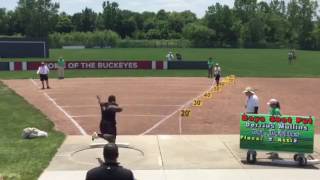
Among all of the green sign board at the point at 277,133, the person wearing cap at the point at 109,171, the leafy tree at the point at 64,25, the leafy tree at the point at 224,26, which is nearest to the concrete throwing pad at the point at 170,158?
the green sign board at the point at 277,133

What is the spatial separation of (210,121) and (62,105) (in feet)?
26.3

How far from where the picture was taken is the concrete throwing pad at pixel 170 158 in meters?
12.3

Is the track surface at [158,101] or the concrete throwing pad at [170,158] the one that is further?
the track surface at [158,101]

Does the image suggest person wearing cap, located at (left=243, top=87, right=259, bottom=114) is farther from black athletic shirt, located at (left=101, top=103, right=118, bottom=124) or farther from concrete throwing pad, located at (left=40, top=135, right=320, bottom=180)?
black athletic shirt, located at (left=101, top=103, right=118, bottom=124)

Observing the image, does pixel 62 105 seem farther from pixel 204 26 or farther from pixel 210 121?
pixel 204 26

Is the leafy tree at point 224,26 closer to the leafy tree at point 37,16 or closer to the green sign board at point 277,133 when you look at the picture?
the leafy tree at point 37,16

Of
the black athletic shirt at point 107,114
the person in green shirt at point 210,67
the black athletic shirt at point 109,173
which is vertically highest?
the black athletic shirt at point 109,173

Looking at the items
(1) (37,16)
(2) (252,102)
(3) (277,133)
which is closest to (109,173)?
(3) (277,133)

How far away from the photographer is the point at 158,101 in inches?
1056

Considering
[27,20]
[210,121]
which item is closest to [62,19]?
[27,20]

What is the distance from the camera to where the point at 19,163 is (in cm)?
1312

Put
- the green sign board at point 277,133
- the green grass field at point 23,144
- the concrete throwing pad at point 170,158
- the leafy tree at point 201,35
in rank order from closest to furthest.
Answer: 1. the concrete throwing pad at point 170,158
2. the green grass field at point 23,144
3. the green sign board at point 277,133
4. the leafy tree at point 201,35

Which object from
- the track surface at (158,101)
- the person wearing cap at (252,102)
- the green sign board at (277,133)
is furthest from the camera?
the track surface at (158,101)

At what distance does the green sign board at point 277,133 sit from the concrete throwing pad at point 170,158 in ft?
1.51
